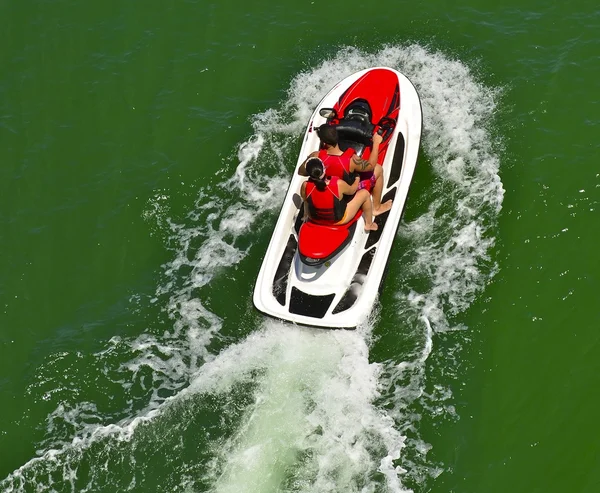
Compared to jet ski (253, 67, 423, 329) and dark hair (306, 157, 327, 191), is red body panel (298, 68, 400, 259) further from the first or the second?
dark hair (306, 157, 327, 191)

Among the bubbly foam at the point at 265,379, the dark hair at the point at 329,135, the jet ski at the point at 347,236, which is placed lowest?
the bubbly foam at the point at 265,379

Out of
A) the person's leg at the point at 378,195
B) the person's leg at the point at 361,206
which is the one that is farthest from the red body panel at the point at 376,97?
the person's leg at the point at 378,195

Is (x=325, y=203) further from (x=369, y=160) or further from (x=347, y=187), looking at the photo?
(x=369, y=160)

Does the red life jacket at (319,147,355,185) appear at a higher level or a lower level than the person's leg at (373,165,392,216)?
higher

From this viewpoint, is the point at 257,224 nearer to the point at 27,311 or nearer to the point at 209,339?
the point at 209,339

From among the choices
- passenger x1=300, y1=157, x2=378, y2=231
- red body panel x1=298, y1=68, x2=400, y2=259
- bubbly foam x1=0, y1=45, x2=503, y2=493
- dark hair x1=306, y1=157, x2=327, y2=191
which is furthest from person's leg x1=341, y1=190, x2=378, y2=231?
bubbly foam x1=0, y1=45, x2=503, y2=493

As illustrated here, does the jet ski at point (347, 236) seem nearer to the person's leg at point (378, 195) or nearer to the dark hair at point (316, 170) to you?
the person's leg at point (378, 195)

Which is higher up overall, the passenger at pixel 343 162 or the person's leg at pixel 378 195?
the passenger at pixel 343 162
